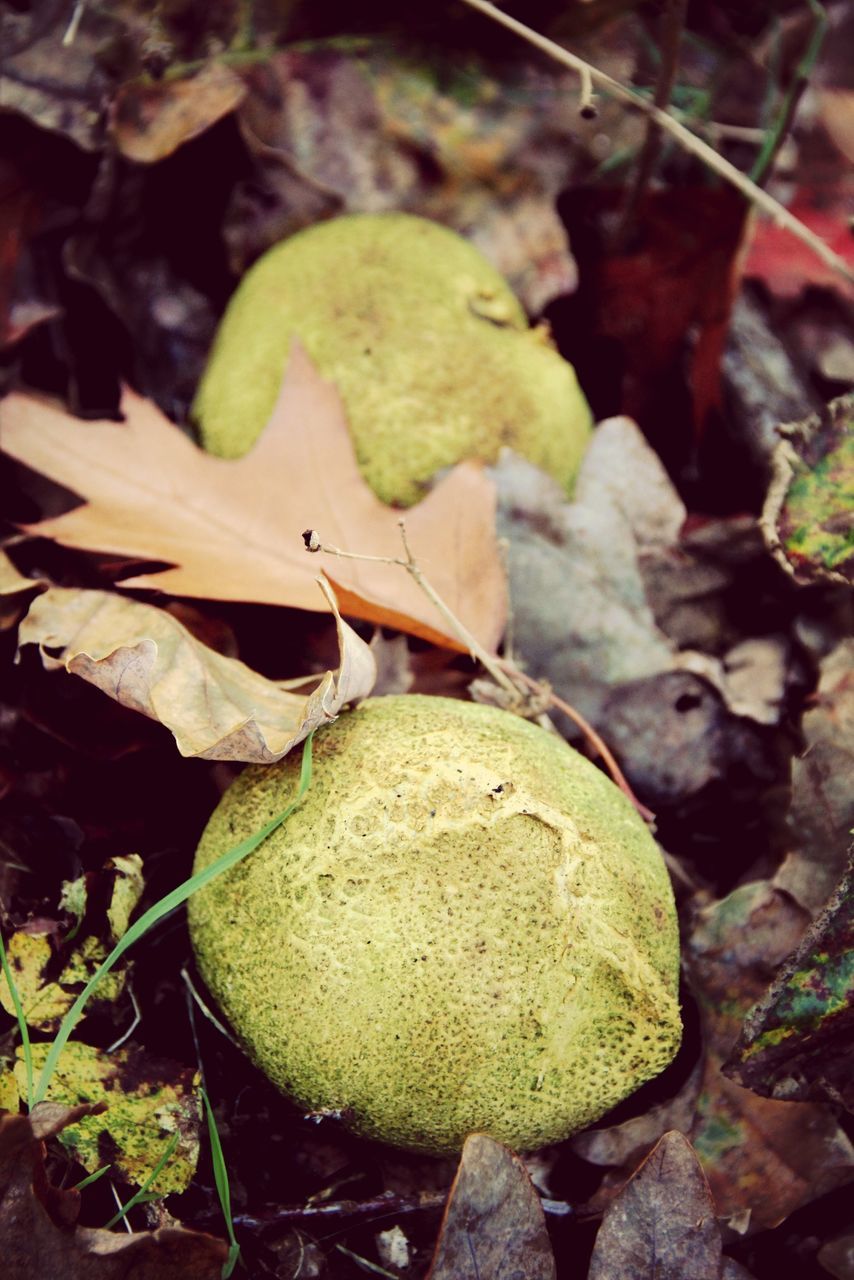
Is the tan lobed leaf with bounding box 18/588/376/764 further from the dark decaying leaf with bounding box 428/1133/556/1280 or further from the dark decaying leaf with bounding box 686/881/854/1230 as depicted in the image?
the dark decaying leaf with bounding box 686/881/854/1230

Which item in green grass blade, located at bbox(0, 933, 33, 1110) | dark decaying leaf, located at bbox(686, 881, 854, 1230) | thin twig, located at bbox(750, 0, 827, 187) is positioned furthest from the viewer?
thin twig, located at bbox(750, 0, 827, 187)

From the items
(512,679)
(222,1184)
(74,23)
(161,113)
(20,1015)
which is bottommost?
(222,1184)

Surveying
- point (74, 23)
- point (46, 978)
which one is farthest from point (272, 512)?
point (74, 23)

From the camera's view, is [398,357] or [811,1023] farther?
[398,357]

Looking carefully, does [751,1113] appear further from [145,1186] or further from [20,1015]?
[20,1015]

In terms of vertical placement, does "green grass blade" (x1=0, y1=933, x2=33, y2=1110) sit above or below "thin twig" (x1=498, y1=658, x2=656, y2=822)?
below

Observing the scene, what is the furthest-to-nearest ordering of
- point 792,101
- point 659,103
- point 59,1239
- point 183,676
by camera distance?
point 792,101 < point 659,103 < point 183,676 < point 59,1239

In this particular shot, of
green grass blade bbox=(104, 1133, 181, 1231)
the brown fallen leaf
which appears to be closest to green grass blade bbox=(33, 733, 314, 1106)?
green grass blade bbox=(104, 1133, 181, 1231)

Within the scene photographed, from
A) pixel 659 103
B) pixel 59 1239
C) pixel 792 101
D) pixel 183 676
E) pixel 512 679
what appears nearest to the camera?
pixel 59 1239

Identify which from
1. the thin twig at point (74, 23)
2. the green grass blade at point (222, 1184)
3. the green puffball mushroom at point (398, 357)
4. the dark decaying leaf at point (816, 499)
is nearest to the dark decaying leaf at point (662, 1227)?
the green grass blade at point (222, 1184)
